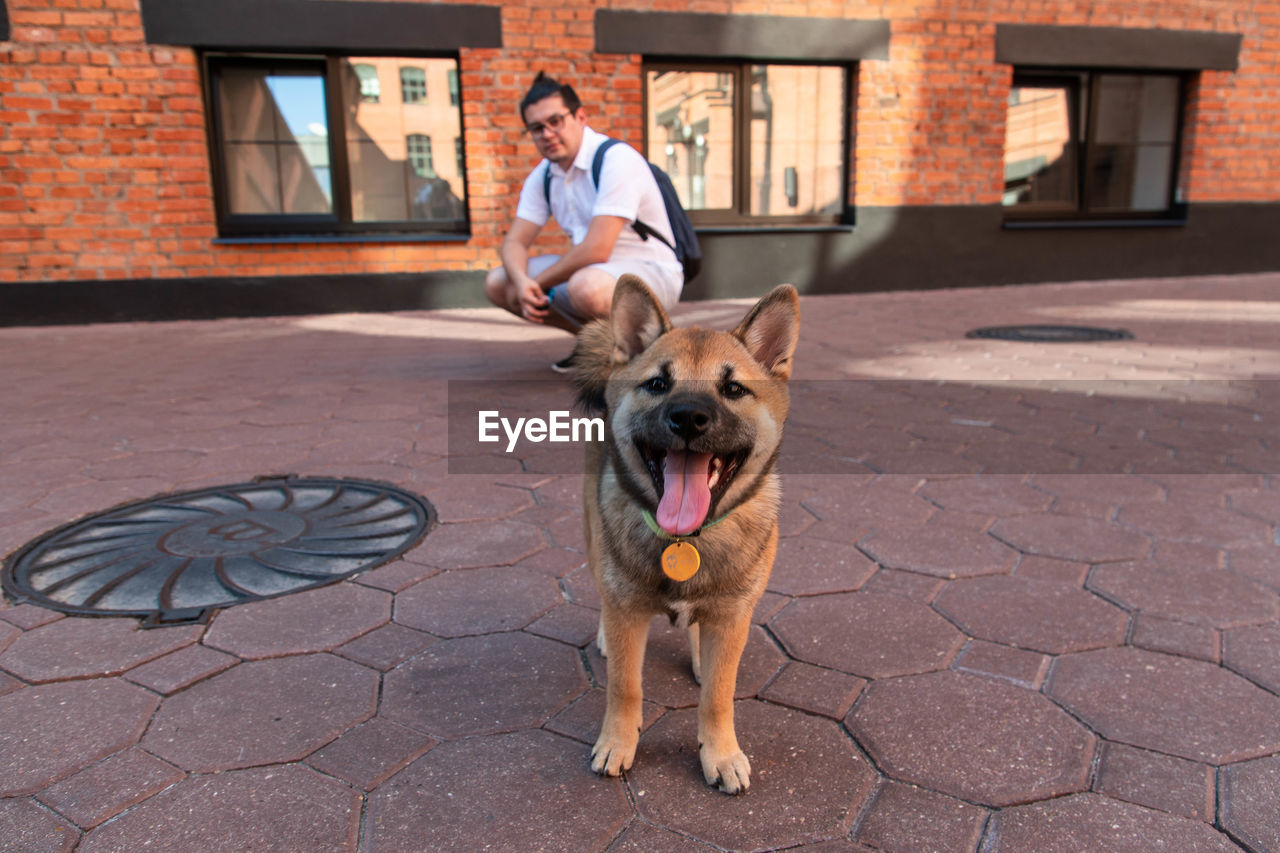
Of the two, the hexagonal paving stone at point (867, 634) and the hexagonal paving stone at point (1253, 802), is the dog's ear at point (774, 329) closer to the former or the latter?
the hexagonal paving stone at point (867, 634)

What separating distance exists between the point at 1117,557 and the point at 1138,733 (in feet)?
3.93

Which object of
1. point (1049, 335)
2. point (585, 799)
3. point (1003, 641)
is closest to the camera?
point (585, 799)

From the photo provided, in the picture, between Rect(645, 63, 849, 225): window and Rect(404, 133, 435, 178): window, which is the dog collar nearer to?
Rect(404, 133, 435, 178): window

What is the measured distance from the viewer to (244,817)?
5.90 feet

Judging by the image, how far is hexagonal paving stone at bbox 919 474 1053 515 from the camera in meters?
3.63

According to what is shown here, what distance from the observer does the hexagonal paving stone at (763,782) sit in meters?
1.79

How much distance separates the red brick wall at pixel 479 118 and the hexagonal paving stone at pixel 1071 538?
7909 mm

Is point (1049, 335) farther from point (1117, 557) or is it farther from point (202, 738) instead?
point (202, 738)

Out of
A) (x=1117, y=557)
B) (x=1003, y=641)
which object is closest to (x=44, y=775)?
(x=1003, y=641)

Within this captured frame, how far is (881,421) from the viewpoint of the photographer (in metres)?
5.10

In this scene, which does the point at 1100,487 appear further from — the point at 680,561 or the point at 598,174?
the point at 598,174

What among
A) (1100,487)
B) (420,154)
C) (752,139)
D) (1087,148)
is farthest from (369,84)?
(1087,148)

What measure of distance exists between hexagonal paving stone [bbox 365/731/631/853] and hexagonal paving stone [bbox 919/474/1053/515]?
91.7 inches

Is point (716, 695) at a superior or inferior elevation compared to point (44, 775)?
superior
